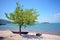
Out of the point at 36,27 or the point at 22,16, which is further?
the point at 36,27

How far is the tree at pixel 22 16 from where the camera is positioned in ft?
16.9

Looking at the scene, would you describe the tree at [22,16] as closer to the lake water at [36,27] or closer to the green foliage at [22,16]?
the green foliage at [22,16]

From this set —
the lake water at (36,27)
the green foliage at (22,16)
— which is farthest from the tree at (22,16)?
the lake water at (36,27)

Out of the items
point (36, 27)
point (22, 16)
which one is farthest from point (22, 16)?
point (36, 27)

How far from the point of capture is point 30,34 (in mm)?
5555

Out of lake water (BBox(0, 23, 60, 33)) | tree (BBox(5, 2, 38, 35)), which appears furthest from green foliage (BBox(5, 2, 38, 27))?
lake water (BBox(0, 23, 60, 33))

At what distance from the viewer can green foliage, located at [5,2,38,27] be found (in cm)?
515

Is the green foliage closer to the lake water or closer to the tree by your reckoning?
the tree

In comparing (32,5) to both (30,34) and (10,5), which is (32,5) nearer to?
(10,5)

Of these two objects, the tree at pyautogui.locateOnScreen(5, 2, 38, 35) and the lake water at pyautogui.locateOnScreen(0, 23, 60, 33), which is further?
the lake water at pyautogui.locateOnScreen(0, 23, 60, 33)

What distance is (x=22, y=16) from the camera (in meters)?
5.22

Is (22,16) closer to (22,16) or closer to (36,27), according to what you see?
(22,16)

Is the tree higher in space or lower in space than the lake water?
higher

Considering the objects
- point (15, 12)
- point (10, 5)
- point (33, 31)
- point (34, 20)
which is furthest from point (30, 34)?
point (10, 5)
